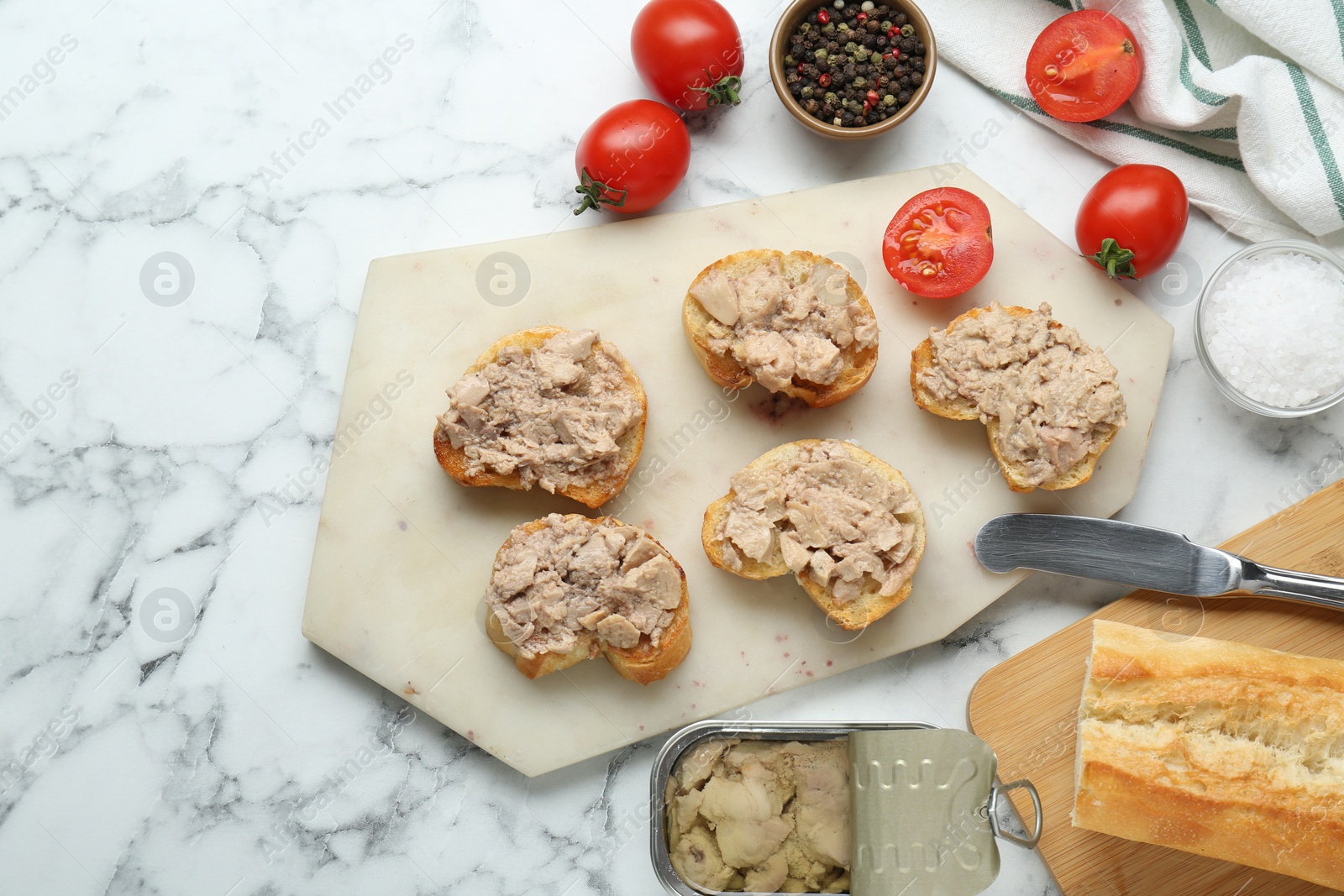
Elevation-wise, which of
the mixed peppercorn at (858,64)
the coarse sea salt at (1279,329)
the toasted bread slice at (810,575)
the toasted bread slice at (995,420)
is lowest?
the toasted bread slice at (810,575)

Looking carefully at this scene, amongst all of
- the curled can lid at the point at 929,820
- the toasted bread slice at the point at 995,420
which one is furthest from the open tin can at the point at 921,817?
the toasted bread slice at the point at 995,420

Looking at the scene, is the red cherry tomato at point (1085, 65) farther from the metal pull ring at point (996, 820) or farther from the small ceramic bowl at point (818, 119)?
the metal pull ring at point (996, 820)

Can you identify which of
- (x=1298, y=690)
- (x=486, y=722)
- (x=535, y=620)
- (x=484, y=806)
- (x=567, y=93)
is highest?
(x=567, y=93)

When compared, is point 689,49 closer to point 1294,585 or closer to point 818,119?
point 818,119

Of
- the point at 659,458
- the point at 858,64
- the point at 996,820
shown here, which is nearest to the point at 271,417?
the point at 659,458

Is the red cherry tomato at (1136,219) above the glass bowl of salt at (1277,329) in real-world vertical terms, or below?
above

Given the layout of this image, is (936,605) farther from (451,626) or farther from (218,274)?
(218,274)

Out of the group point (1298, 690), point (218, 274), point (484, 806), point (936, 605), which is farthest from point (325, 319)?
point (1298, 690)
